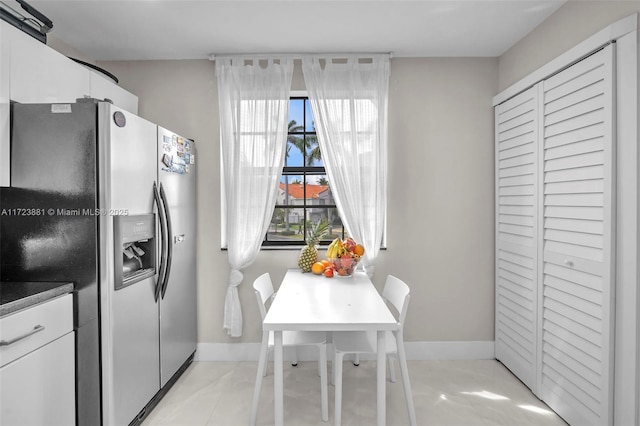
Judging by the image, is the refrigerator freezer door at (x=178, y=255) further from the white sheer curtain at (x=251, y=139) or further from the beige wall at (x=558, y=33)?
the beige wall at (x=558, y=33)

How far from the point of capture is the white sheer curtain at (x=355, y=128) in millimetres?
3020

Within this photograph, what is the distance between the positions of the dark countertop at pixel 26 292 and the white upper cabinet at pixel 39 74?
0.92 meters

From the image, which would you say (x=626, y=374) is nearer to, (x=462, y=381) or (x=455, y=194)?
Result: (x=462, y=381)

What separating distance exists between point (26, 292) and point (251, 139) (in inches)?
73.1

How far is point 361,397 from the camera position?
2.52 meters

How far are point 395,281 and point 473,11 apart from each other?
6.13 ft

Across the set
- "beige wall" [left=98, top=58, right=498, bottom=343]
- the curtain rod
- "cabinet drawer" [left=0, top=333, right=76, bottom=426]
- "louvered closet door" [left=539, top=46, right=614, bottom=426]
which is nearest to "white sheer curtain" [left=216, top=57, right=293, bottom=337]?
the curtain rod

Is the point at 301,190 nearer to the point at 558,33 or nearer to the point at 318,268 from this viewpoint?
the point at 318,268

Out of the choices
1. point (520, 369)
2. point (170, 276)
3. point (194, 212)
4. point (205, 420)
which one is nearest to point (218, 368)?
point (205, 420)

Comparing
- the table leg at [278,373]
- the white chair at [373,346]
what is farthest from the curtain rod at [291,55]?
the table leg at [278,373]

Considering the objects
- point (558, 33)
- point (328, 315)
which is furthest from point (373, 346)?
point (558, 33)

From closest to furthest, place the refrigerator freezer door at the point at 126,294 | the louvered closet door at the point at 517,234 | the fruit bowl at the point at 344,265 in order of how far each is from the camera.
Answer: the refrigerator freezer door at the point at 126,294, the louvered closet door at the point at 517,234, the fruit bowl at the point at 344,265

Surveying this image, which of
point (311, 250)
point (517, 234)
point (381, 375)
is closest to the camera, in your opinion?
point (381, 375)

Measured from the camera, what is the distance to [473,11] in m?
2.39
